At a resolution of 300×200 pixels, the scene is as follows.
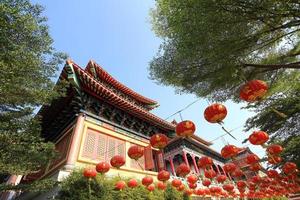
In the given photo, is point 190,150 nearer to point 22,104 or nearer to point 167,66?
point 167,66

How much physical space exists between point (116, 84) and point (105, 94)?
4.12 meters

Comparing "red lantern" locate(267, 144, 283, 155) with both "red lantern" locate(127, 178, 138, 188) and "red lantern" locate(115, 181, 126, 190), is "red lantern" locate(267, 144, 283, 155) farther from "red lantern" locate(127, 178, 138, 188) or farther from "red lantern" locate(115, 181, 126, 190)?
"red lantern" locate(115, 181, 126, 190)

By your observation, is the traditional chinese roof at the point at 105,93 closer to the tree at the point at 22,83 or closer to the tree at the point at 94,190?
the tree at the point at 22,83

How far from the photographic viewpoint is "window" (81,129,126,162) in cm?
873

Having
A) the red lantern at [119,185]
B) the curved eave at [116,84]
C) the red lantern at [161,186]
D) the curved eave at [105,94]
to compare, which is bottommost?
the red lantern at [119,185]

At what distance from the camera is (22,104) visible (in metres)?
7.79

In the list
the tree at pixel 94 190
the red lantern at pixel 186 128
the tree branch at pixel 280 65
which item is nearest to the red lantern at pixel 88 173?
the tree at pixel 94 190

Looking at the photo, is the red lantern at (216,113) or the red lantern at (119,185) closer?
the red lantern at (216,113)

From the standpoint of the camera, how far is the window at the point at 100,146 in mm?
8727

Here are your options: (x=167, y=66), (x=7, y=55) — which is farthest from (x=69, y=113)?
(x=167, y=66)

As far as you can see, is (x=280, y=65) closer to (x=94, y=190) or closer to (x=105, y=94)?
(x=105, y=94)

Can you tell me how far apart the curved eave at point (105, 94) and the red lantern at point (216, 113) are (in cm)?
570

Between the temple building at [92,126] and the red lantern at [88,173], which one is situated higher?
the temple building at [92,126]

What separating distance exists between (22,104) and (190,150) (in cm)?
1649
